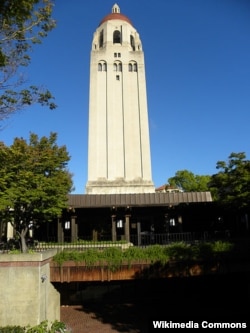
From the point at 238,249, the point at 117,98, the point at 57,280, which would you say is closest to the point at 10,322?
the point at 57,280

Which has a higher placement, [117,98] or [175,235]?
[117,98]

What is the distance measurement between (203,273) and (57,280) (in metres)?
7.66

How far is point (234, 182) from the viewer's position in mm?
21625

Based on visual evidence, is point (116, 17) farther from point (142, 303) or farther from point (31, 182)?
point (142, 303)

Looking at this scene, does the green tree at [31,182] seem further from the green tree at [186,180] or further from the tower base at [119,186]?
the green tree at [186,180]

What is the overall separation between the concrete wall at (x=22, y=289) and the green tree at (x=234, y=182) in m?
12.8

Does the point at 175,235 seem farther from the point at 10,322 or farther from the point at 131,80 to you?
the point at 131,80

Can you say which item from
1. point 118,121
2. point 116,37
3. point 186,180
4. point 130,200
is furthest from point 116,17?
point 130,200

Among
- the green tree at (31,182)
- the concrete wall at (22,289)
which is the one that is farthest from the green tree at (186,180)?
the concrete wall at (22,289)

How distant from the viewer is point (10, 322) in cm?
1478

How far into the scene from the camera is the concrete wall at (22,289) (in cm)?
1481

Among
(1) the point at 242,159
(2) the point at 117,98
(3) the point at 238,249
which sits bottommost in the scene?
(3) the point at 238,249

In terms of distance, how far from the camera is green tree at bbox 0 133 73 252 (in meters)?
20.4

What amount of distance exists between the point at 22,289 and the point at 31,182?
24.4 feet
